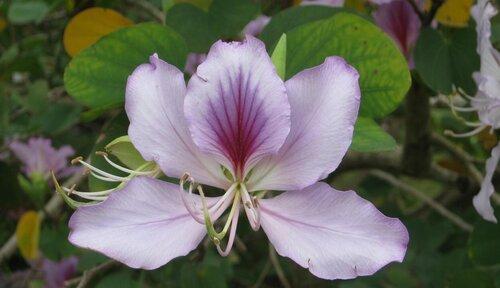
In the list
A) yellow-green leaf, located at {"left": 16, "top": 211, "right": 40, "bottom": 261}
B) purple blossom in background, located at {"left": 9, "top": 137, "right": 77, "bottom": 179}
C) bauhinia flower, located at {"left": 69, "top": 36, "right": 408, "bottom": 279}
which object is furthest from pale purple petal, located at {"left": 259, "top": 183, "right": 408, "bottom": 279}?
purple blossom in background, located at {"left": 9, "top": 137, "right": 77, "bottom": 179}

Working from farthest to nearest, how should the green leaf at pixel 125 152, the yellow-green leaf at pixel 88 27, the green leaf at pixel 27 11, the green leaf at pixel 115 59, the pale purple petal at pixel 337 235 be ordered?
1. the green leaf at pixel 27 11
2. the yellow-green leaf at pixel 88 27
3. the green leaf at pixel 115 59
4. the green leaf at pixel 125 152
5. the pale purple petal at pixel 337 235

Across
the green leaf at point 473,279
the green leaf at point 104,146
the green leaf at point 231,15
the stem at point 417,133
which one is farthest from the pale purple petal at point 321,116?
the stem at point 417,133

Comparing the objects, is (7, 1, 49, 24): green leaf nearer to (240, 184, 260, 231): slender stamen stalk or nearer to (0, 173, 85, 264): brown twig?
(0, 173, 85, 264): brown twig

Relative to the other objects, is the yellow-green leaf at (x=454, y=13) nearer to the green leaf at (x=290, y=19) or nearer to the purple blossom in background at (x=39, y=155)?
the green leaf at (x=290, y=19)

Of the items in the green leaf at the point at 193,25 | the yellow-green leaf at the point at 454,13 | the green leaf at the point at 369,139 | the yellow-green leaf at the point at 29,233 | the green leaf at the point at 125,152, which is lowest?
the yellow-green leaf at the point at 29,233

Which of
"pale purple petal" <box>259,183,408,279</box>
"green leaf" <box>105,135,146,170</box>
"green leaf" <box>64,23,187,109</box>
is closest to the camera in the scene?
"pale purple petal" <box>259,183,408,279</box>

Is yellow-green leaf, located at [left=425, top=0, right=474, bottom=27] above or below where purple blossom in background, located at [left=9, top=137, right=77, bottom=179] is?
above

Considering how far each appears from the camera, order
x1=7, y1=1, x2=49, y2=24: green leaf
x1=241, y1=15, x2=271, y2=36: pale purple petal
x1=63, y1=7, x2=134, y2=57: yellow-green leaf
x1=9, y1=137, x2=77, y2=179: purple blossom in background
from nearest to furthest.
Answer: x1=63, y1=7, x2=134, y2=57: yellow-green leaf
x1=241, y1=15, x2=271, y2=36: pale purple petal
x1=7, y1=1, x2=49, y2=24: green leaf
x1=9, y1=137, x2=77, y2=179: purple blossom in background
